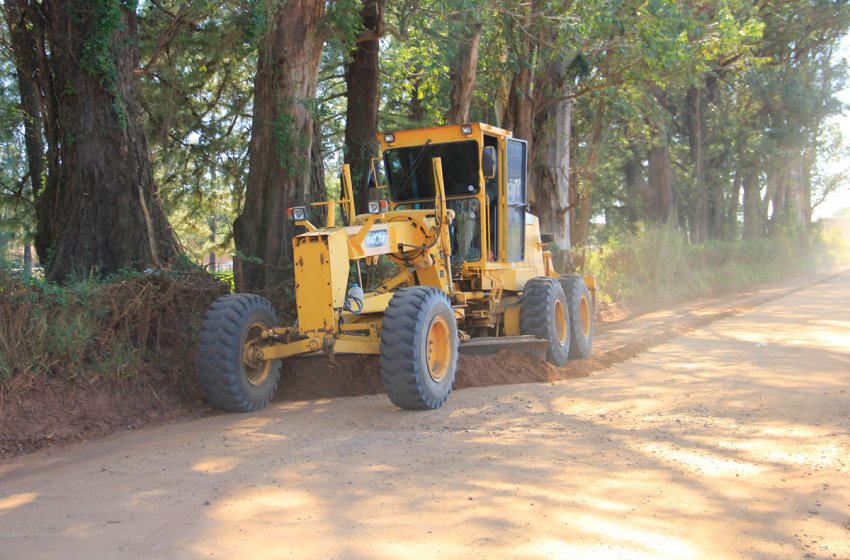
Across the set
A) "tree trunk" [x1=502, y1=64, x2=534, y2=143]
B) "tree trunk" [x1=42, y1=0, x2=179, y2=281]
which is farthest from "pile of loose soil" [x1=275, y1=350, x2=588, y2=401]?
"tree trunk" [x1=502, y1=64, x2=534, y2=143]

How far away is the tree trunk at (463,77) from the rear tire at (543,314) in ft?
21.1

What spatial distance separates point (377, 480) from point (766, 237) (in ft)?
137

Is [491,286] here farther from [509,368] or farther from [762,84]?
[762,84]

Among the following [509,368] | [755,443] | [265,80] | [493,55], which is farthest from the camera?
[493,55]

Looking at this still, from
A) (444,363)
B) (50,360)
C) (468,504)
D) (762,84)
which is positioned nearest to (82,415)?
(50,360)

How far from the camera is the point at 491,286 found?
37.9ft

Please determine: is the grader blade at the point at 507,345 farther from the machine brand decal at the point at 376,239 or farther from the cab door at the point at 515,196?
the machine brand decal at the point at 376,239

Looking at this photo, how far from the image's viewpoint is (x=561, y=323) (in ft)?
40.8

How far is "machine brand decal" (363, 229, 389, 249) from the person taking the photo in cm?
923

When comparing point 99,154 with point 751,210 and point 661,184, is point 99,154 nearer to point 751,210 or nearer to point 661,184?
point 661,184

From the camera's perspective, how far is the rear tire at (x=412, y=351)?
829 centimetres

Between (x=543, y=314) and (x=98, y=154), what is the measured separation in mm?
6192

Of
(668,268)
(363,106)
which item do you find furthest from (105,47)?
(668,268)

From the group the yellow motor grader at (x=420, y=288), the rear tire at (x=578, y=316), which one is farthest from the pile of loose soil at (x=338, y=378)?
the rear tire at (x=578, y=316)
